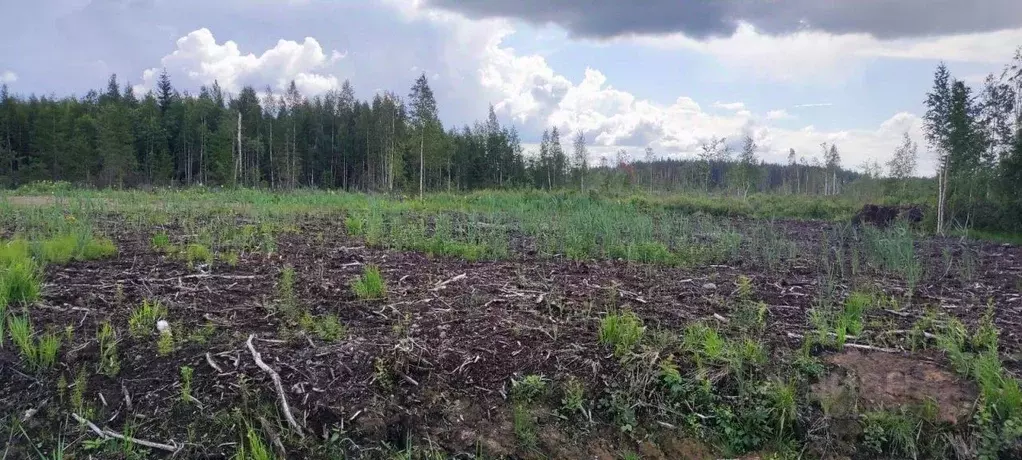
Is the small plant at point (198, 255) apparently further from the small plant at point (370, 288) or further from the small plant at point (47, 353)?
the small plant at point (47, 353)

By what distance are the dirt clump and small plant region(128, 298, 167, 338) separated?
405cm

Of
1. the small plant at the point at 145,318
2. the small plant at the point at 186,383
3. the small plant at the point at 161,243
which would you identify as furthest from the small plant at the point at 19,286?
the small plant at the point at 161,243

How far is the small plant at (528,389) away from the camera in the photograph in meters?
3.35

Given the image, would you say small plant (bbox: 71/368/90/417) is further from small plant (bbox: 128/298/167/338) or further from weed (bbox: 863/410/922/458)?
weed (bbox: 863/410/922/458)

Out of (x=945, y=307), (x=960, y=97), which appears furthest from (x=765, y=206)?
(x=945, y=307)

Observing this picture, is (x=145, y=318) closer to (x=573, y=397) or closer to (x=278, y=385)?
(x=278, y=385)

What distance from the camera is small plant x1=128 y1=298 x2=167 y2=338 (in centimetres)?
371

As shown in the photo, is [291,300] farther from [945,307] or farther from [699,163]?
[699,163]

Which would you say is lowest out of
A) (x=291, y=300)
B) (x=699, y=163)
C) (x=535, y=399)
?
(x=535, y=399)

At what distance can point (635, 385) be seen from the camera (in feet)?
11.4

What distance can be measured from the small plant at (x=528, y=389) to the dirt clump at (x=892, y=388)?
1.61 metres

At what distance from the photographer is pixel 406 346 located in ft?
11.9

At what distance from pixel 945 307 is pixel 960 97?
15421 mm

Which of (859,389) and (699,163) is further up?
(699,163)
